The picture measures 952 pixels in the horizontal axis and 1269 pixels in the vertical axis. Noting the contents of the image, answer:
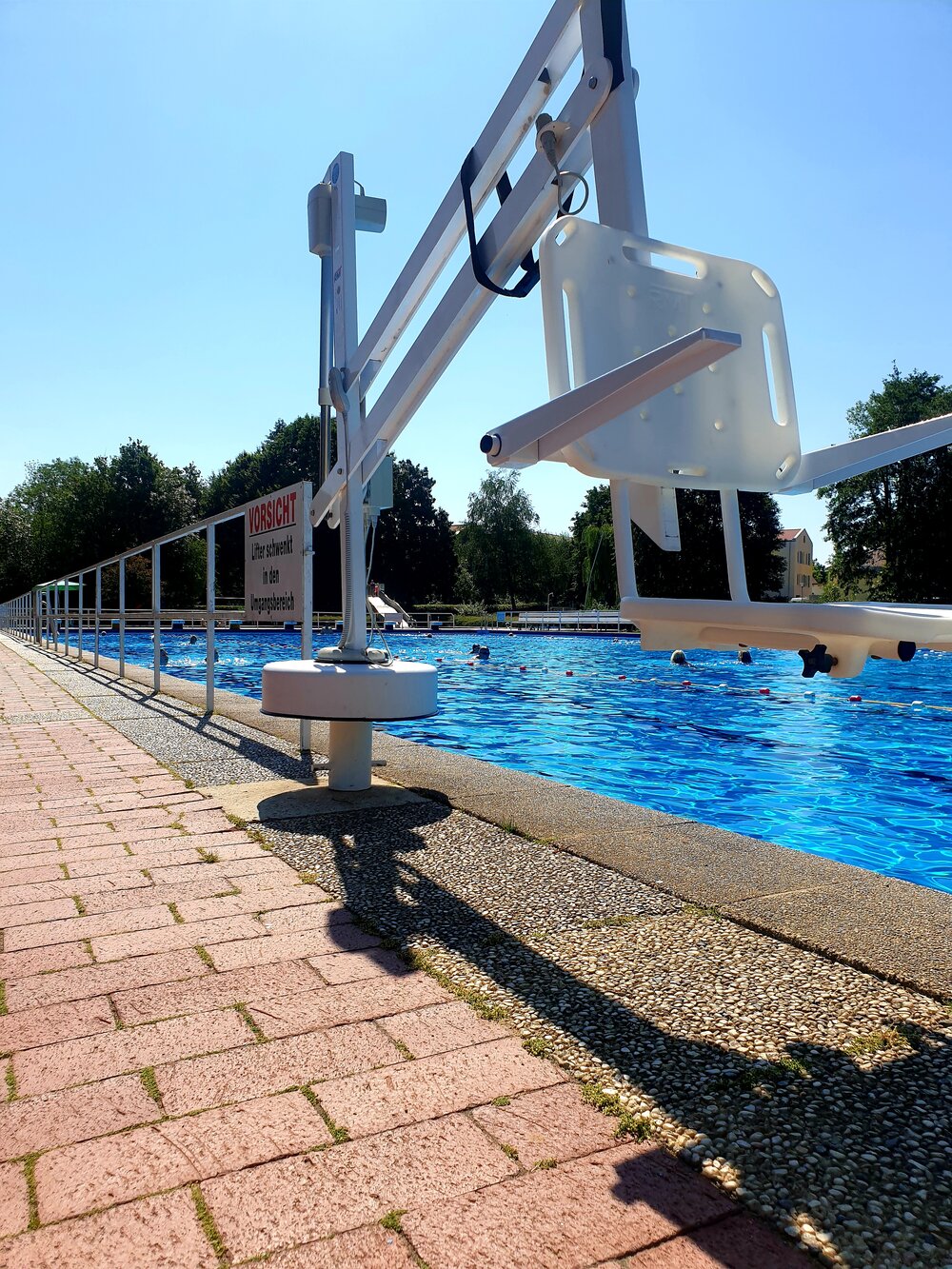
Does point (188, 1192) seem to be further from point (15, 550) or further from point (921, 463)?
point (15, 550)

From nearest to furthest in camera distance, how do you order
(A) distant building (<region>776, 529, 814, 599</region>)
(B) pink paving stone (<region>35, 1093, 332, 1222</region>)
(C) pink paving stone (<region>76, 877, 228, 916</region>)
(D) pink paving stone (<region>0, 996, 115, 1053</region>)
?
(B) pink paving stone (<region>35, 1093, 332, 1222</region>)
(D) pink paving stone (<region>0, 996, 115, 1053</region>)
(C) pink paving stone (<region>76, 877, 228, 916</region>)
(A) distant building (<region>776, 529, 814, 599</region>)

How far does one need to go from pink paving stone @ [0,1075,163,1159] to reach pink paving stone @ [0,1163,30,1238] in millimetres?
45

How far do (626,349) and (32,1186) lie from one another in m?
2.06

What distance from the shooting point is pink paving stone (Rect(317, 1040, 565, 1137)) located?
151 cm

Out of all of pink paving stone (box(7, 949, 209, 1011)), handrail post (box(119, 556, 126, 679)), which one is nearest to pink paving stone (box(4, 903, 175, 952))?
pink paving stone (box(7, 949, 209, 1011))

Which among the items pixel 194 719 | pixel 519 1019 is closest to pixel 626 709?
pixel 194 719

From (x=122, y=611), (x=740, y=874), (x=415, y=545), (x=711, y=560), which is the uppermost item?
(x=415, y=545)

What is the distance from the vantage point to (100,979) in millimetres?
2096

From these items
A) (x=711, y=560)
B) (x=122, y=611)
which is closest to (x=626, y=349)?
(x=122, y=611)

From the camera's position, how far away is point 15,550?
174 ft

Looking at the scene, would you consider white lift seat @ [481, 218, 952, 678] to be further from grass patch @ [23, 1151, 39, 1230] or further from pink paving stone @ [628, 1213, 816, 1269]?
grass patch @ [23, 1151, 39, 1230]

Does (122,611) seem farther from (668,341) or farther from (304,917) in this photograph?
(668,341)

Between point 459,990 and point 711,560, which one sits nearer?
point 459,990

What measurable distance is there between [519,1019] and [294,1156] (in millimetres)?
616
